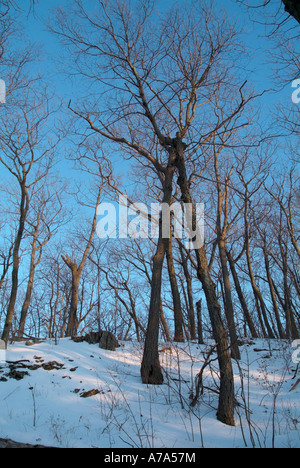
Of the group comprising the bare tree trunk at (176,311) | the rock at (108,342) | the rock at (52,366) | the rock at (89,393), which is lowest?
the rock at (89,393)

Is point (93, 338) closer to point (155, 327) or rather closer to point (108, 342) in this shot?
point (108, 342)

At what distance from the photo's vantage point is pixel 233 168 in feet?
46.4

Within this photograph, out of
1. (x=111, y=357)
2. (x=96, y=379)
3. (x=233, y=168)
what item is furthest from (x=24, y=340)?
(x=233, y=168)

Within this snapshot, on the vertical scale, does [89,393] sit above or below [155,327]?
below

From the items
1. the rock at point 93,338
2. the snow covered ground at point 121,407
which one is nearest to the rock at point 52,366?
the snow covered ground at point 121,407

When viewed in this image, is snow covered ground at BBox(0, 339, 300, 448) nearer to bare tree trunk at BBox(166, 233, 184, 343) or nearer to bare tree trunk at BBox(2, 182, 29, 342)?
bare tree trunk at BBox(2, 182, 29, 342)

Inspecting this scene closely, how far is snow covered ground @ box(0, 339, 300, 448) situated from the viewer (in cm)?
366

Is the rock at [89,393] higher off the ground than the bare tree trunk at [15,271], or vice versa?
the bare tree trunk at [15,271]

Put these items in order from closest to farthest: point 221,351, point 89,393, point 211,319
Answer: point 221,351, point 211,319, point 89,393

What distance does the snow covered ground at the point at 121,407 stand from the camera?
3.66 metres

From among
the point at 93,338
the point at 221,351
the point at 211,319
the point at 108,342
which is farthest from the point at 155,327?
the point at 93,338

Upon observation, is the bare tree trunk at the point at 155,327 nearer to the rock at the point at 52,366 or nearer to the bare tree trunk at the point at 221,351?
the rock at the point at 52,366

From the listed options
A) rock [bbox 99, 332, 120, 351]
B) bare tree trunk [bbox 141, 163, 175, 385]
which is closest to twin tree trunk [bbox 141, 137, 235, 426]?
bare tree trunk [bbox 141, 163, 175, 385]

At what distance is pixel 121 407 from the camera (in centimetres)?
504
